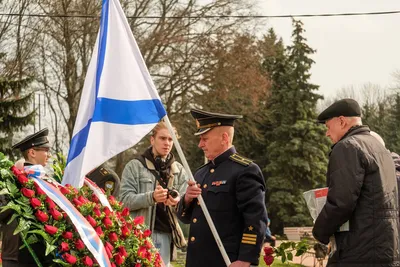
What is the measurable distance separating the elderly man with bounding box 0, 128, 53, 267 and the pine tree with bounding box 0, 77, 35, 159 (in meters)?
18.2

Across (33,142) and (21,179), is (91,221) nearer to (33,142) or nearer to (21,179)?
(21,179)

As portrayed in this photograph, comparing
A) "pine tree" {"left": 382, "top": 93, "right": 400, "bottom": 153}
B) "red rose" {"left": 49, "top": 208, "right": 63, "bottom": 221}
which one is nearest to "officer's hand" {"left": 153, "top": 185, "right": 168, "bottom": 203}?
"red rose" {"left": 49, "top": 208, "right": 63, "bottom": 221}

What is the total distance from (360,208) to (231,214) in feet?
3.21

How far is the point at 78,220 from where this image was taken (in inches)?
183

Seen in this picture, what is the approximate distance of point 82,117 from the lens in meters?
5.12

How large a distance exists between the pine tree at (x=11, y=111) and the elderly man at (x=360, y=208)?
20.9m

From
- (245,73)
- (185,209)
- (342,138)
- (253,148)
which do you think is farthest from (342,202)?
(253,148)

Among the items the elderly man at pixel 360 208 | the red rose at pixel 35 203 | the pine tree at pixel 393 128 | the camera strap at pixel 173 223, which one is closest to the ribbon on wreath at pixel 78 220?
the red rose at pixel 35 203

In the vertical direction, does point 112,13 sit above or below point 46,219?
above

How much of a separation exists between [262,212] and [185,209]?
753mm

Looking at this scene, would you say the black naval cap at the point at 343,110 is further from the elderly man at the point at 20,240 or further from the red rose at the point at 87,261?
the elderly man at the point at 20,240

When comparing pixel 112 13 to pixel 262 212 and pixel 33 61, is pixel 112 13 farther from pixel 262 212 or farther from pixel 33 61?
pixel 33 61

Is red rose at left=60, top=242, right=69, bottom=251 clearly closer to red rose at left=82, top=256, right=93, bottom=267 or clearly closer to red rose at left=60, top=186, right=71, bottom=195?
red rose at left=82, top=256, right=93, bottom=267

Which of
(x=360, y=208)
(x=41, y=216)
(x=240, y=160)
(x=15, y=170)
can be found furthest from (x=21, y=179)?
(x=360, y=208)
